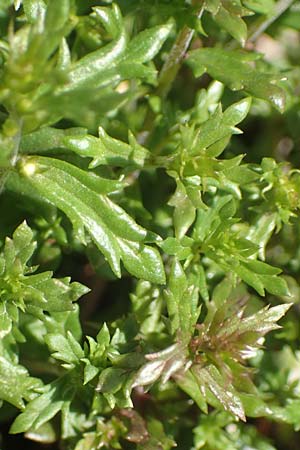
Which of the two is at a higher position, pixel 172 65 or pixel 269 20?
Answer: pixel 172 65

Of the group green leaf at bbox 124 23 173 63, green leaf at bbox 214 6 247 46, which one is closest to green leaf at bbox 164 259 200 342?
green leaf at bbox 124 23 173 63

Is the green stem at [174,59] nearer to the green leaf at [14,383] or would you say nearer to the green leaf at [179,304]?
the green leaf at [179,304]

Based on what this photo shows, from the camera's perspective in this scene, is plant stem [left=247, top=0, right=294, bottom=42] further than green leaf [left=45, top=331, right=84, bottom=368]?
Yes

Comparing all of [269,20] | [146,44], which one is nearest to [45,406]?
[146,44]

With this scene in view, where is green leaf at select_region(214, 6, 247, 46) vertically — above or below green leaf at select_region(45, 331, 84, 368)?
above

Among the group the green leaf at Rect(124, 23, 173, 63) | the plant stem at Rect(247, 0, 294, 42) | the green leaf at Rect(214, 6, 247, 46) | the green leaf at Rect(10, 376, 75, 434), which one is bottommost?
the green leaf at Rect(10, 376, 75, 434)

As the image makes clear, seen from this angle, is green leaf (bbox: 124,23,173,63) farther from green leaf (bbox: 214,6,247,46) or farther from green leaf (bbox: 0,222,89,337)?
green leaf (bbox: 0,222,89,337)

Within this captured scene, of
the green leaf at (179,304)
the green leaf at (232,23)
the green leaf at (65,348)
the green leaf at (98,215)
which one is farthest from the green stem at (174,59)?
the green leaf at (65,348)

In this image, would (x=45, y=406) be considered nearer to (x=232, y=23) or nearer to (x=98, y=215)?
(x=98, y=215)
